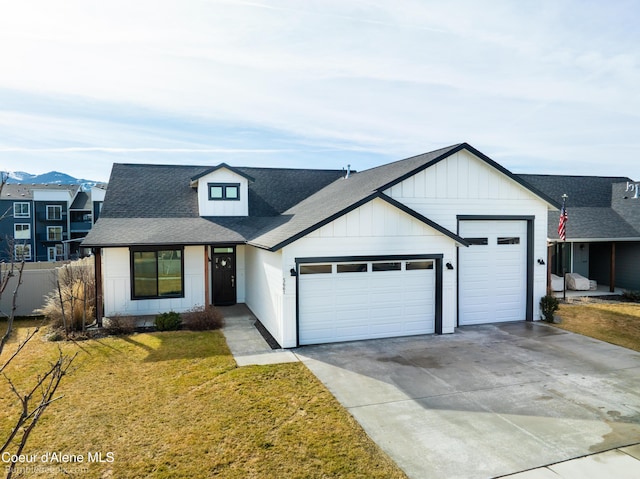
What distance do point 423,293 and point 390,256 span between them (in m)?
1.61

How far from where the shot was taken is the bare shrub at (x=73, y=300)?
40.9 ft

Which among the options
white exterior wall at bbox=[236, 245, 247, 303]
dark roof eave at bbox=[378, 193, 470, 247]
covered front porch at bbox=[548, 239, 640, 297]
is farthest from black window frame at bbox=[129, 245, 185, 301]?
covered front porch at bbox=[548, 239, 640, 297]

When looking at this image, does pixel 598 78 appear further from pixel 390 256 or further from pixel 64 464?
pixel 64 464

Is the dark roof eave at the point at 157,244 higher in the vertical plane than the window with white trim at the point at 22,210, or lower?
lower

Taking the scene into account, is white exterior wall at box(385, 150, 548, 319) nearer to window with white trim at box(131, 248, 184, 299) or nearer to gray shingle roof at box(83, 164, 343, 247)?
gray shingle roof at box(83, 164, 343, 247)

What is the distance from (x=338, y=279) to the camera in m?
11.6

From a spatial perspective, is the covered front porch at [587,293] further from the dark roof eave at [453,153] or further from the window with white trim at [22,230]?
the window with white trim at [22,230]

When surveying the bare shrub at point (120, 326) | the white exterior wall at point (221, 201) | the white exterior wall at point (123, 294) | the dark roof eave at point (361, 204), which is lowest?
the bare shrub at point (120, 326)

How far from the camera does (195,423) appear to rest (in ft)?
22.6

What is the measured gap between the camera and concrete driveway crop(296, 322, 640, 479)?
20.1ft

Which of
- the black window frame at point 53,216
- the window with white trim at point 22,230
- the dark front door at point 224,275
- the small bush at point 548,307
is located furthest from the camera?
the black window frame at point 53,216

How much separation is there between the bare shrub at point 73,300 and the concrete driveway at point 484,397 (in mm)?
7004

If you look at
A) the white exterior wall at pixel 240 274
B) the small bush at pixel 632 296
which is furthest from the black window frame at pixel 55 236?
the small bush at pixel 632 296

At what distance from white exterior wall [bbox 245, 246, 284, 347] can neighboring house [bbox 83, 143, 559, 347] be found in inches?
2.2
